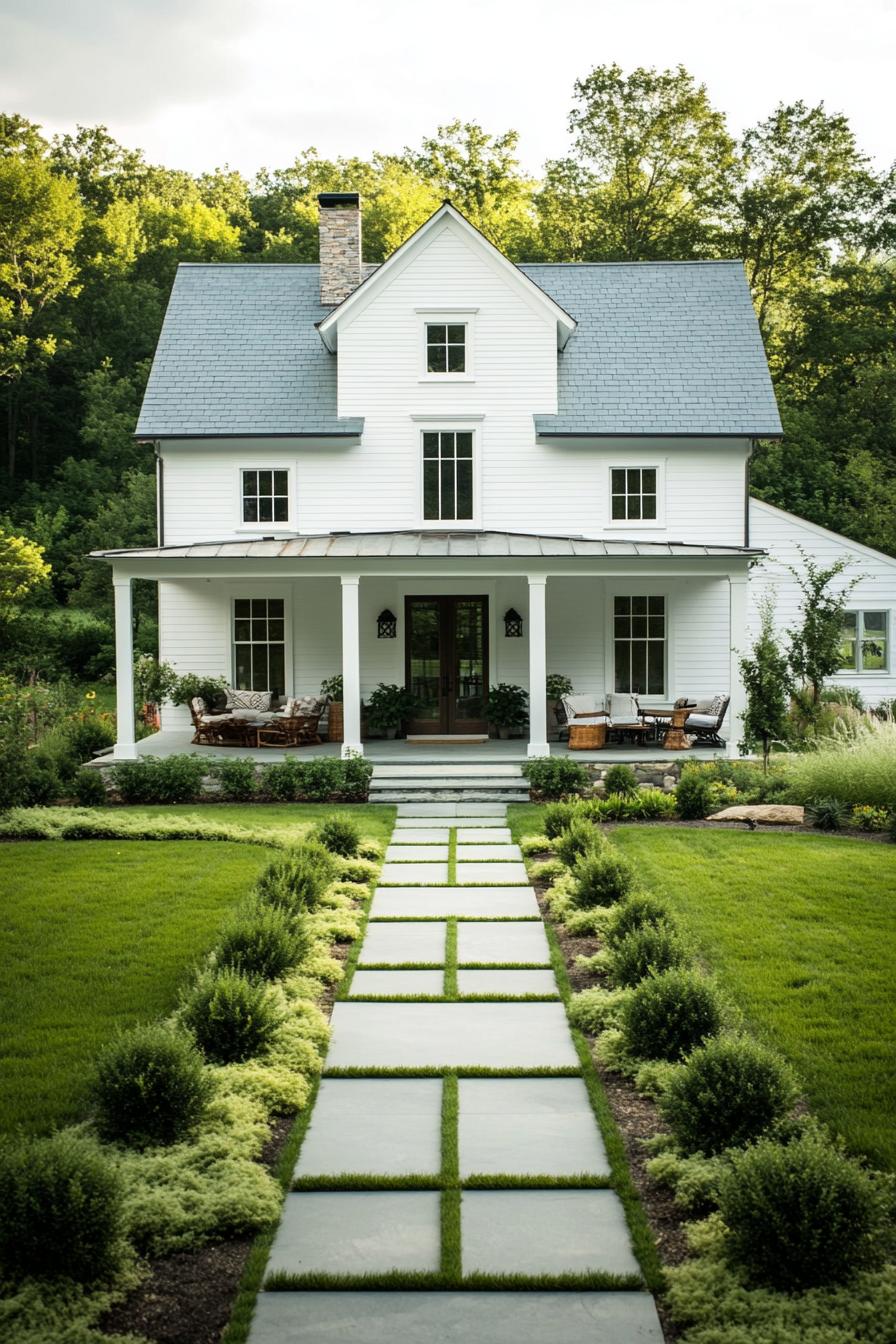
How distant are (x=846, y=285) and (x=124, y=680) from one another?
26659mm

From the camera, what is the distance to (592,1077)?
6.11 meters

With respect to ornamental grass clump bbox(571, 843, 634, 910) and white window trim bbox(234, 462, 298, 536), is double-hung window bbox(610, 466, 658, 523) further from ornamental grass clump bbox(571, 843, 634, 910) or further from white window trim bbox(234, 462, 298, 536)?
ornamental grass clump bbox(571, 843, 634, 910)

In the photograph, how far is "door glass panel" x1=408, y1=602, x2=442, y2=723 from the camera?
20188 millimetres

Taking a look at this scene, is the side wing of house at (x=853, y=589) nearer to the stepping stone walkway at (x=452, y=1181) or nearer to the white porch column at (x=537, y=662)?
the white porch column at (x=537, y=662)

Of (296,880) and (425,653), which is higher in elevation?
(425,653)

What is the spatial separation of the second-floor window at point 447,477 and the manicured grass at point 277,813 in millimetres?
6650

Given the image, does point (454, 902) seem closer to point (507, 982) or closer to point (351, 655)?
point (507, 982)

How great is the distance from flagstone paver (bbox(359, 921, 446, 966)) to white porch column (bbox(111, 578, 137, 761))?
333 inches

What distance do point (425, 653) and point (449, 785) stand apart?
492 centimetres

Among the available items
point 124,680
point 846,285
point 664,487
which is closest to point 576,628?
point 664,487

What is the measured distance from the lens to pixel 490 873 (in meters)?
11.2

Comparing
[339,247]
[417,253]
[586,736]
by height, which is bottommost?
[586,736]

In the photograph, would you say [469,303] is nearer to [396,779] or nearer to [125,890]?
[396,779]

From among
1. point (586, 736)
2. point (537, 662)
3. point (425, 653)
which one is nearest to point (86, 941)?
point (537, 662)
